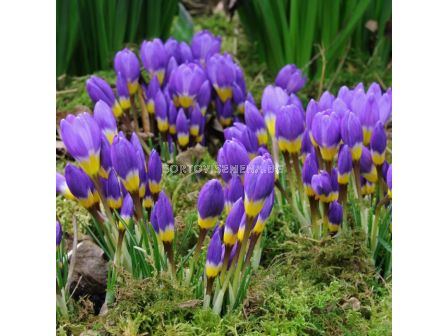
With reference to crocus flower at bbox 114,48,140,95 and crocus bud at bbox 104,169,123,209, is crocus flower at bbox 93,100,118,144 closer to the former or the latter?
crocus bud at bbox 104,169,123,209

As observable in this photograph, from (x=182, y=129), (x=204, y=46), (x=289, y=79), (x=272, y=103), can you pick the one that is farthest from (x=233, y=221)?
(x=204, y=46)

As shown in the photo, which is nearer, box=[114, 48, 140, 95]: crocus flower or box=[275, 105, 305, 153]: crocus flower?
box=[275, 105, 305, 153]: crocus flower

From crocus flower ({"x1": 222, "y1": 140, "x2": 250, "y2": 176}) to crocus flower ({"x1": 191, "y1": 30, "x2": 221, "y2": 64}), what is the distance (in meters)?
0.87

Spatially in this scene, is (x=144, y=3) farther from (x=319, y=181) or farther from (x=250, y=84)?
(x=319, y=181)

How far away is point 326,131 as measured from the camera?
1598mm

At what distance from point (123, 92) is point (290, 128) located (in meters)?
0.63

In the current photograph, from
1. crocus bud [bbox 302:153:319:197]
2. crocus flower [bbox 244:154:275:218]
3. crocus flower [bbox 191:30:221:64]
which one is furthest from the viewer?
crocus flower [bbox 191:30:221:64]

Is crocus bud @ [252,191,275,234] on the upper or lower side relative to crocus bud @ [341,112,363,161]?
lower

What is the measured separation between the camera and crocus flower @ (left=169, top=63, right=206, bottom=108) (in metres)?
2.05

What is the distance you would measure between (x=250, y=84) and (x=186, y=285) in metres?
1.28

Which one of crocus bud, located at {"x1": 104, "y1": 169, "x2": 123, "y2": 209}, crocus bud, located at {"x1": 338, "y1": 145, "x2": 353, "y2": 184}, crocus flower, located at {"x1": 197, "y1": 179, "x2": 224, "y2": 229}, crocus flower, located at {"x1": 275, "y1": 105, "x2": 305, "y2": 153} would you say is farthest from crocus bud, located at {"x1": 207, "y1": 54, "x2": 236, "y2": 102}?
crocus flower, located at {"x1": 197, "y1": 179, "x2": 224, "y2": 229}

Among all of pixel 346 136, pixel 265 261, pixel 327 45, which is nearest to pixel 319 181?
pixel 346 136

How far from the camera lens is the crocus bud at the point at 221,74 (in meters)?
2.11
